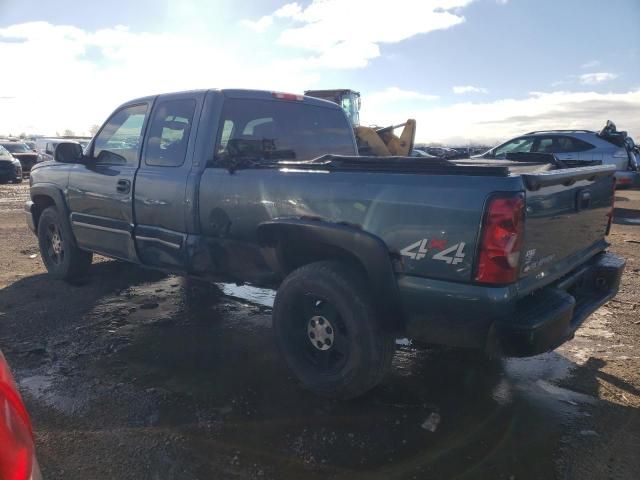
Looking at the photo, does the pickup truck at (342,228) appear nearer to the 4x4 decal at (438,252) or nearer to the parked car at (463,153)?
the 4x4 decal at (438,252)

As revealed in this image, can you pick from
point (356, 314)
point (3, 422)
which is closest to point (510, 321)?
point (356, 314)

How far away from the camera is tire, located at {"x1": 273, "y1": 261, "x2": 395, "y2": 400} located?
9.71 feet

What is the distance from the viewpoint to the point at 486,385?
137 inches

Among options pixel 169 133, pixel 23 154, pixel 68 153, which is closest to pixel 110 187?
pixel 68 153

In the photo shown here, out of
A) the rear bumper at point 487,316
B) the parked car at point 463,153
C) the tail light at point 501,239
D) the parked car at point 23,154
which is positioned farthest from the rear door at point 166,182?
the parked car at point 23,154

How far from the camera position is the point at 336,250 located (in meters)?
3.21

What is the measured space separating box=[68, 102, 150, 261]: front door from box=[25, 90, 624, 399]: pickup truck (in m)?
0.02

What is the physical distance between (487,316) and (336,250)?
104cm

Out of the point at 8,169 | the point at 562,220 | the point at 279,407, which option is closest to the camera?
the point at 562,220

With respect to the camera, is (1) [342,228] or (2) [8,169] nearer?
(1) [342,228]

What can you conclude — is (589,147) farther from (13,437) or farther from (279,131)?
(13,437)

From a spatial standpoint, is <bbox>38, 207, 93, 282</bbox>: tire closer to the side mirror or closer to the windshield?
→ the side mirror

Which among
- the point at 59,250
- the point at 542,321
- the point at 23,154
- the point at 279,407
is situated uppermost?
the point at 23,154

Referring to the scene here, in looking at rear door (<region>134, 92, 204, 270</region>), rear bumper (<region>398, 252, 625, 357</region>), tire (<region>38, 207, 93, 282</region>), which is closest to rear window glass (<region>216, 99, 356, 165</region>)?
rear door (<region>134, 92, 204, 270</region>)
